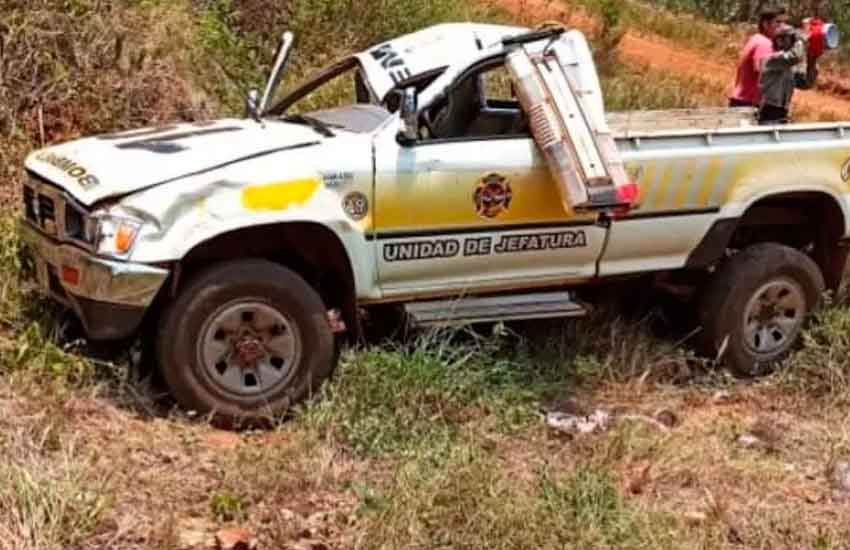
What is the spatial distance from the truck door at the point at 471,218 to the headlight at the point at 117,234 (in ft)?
3.59

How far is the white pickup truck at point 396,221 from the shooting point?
555cm

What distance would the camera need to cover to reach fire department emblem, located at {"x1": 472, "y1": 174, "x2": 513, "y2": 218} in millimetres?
6082

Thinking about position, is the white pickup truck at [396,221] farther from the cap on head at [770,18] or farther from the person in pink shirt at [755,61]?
the cap on head at [770,18]

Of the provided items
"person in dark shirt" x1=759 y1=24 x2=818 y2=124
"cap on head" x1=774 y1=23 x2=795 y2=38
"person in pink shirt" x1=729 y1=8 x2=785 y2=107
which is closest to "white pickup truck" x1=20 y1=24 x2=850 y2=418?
"person in dark shirt" x1=759 y1=24 x2=818 y2=124

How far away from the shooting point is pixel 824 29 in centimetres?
1112

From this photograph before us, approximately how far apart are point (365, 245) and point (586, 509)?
169 centimetres

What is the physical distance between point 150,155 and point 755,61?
6040 millimetres

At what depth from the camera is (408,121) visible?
5.98 metres

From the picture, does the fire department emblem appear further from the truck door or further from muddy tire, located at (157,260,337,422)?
muddy tire, located at (157,260,337,422)

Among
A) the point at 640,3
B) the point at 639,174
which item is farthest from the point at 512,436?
the point at 640,3

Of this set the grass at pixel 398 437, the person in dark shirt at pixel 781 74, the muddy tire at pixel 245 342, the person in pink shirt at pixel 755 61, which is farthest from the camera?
the person in pink shirt at pixel 755 61

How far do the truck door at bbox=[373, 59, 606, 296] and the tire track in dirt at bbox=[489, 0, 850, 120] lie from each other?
1068 cm

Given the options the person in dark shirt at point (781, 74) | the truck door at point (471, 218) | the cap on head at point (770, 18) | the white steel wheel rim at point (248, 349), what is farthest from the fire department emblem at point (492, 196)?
the cap on head at point (770, 18)

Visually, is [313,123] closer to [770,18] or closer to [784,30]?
[784,30]
